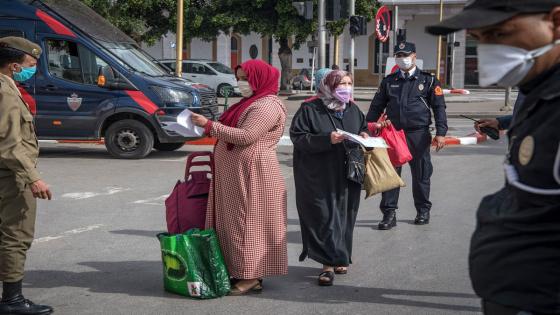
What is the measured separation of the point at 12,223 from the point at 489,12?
3578 mm

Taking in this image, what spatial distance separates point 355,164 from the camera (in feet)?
18.5

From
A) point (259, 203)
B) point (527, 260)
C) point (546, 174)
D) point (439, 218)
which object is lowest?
point (439, 218)

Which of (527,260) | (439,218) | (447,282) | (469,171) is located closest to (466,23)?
(527,260)

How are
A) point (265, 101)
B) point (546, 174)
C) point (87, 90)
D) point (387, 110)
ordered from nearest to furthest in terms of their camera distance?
1. point (546, 174)
2. point (265, 101)
3. point (387, 110)
4. point (87, 90)

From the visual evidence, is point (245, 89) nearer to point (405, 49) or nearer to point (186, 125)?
point (186, 125)

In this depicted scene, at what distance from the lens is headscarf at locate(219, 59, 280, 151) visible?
5.25 m

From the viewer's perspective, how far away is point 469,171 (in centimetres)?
1202

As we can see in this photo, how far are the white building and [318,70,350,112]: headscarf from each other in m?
38.6

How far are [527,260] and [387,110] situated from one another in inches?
229

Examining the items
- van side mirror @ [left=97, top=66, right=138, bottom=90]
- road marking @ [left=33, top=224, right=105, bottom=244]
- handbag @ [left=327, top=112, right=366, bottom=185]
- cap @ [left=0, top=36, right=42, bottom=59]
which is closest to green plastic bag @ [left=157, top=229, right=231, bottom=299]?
handbag @ [left=327, top=112, right=366, bottom=185]

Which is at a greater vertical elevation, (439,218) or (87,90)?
(87,90)

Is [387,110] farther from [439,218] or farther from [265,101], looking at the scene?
[265,101]

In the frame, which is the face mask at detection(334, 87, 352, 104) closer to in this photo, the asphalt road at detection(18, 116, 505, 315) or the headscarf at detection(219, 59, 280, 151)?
the headscarf at detection(219, 59, 280, 151)

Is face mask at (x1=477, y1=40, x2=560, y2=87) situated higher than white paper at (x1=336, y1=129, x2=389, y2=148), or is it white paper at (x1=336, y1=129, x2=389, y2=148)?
face mask at (x1=477, y1=40, x2=560, y2=87)
